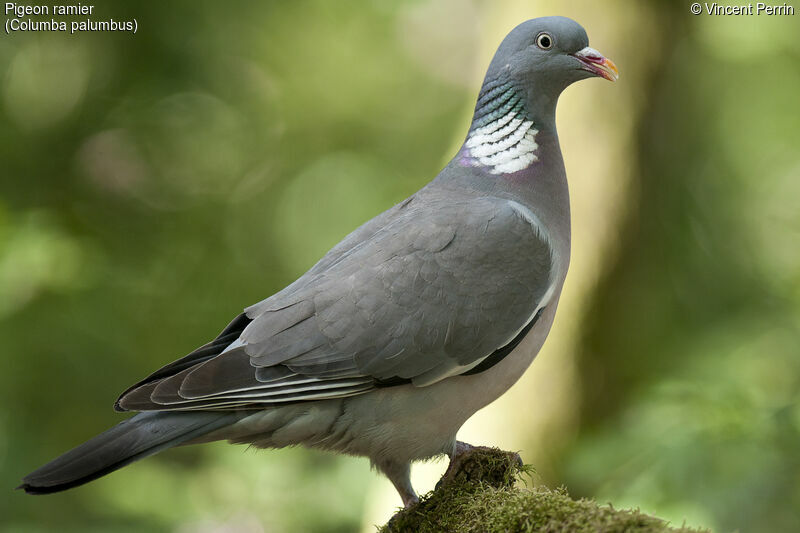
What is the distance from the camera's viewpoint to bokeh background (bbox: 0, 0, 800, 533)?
461 cm

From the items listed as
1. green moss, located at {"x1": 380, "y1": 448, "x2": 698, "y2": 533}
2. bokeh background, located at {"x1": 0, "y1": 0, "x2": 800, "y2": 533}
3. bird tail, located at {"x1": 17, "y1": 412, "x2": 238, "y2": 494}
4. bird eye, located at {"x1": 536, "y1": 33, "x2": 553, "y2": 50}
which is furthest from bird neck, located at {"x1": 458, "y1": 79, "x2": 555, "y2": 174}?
bokeh background, located at {"x1": 0, "y1": 0, "x2": 800, "y2": 533}

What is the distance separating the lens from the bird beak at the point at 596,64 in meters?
2.95

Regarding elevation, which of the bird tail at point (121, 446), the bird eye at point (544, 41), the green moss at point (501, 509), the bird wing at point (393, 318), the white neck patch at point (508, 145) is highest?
the bird eye at point (544, 41)

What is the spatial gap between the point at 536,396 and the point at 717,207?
3128mm

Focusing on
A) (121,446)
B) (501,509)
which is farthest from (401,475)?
(121,446)

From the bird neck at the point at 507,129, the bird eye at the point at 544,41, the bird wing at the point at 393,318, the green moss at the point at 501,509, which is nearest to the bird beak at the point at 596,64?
the bird eye at the point at 544,41

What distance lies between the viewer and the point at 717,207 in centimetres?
698

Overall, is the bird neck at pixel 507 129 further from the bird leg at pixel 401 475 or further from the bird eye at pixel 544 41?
the bird leg at pixel 401 475

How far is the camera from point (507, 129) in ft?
9.90

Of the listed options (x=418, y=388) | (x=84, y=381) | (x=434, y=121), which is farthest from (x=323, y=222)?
(x=418, y=388)

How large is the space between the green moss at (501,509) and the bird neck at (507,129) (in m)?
1.09

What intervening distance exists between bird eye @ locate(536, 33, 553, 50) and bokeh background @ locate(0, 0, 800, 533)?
6.75ft

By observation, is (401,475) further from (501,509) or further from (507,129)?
(507,129)

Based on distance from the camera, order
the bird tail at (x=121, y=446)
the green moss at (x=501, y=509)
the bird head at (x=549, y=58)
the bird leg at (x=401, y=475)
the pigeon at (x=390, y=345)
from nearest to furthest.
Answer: the green moss at (x=501, y=509)
the bird tail at (x=121, y=446)
the pigeon at (x=390, y=345)
the bird leg at (x=401, y=475)
the bird head at (x=549, y=58)
